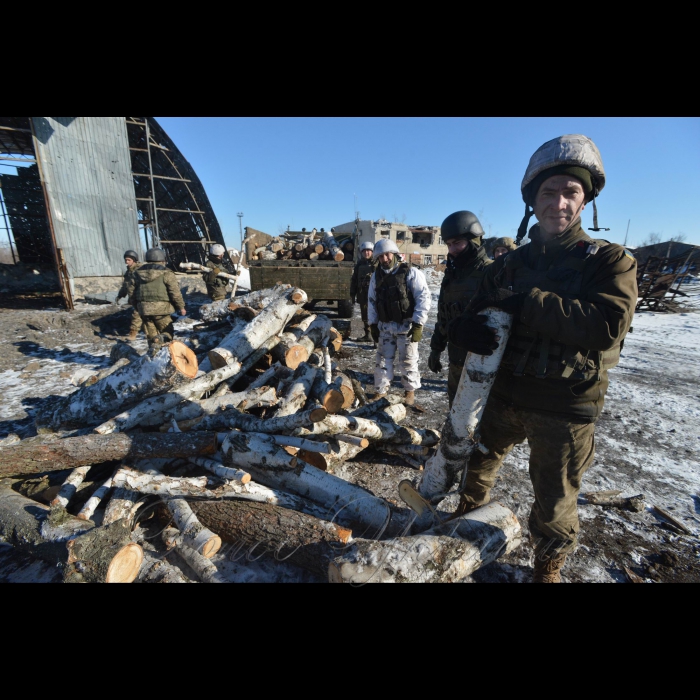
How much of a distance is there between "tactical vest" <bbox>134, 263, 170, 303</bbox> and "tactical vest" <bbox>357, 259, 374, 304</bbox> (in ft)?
13.7

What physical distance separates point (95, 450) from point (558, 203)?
385 centimetres

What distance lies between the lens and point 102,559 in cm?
192

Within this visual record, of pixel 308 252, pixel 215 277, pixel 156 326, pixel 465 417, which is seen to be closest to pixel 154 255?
pixel 156 326

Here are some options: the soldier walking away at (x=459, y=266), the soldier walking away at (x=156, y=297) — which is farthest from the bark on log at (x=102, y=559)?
the soldier walking away at (x=156, y=297)

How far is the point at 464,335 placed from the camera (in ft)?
6.71

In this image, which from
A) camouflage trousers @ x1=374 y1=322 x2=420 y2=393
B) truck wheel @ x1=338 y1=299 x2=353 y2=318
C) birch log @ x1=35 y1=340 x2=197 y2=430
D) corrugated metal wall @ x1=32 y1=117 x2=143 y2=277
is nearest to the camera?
birch log @ x1=35 y1=340 x2=197 y2=430

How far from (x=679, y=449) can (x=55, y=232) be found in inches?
606

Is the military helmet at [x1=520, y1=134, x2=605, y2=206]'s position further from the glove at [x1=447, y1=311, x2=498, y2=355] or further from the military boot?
the military boot

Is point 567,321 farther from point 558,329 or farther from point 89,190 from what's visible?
point 89,190

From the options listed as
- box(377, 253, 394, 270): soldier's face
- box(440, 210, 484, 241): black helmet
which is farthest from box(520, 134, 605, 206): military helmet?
box(377, 253, 394, 270): soldier's face

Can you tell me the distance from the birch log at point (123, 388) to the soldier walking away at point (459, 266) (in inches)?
110

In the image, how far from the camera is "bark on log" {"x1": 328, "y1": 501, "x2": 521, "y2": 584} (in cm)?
179

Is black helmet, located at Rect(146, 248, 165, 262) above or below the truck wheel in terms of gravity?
above
